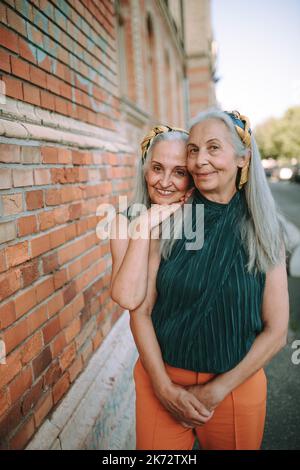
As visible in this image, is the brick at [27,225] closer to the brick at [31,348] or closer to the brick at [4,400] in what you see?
the brick at [31,348]

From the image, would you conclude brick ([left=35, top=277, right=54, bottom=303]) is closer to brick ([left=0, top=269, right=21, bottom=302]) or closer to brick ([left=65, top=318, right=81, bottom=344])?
brick ([left=0, top=269, right=21, bottom=302])

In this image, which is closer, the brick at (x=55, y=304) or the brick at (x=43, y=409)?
the brick at (x=43, y=409)

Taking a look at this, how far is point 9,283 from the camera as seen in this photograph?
4.51 ft

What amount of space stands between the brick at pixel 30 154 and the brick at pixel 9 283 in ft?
1.69

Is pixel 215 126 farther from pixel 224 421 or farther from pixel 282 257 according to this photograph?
pixel 224 421

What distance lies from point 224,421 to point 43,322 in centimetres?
98

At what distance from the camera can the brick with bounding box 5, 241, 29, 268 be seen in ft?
4.53

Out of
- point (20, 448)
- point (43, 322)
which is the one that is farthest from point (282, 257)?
point (20, 448)

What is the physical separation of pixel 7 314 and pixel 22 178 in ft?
1.97

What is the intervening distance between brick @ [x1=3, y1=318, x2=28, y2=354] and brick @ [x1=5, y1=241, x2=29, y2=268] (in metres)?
0.27

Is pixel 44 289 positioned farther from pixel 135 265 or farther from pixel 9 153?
pixel 9 153

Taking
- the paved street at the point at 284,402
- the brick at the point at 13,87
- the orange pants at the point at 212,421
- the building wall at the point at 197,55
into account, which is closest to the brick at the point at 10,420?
the orange pants at the point at 212,421

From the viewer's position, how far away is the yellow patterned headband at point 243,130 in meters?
1.45

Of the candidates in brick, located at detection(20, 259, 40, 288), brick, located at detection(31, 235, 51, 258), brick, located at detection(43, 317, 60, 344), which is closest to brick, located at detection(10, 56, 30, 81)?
brick, located at detection(31, 235, 51, 258)
